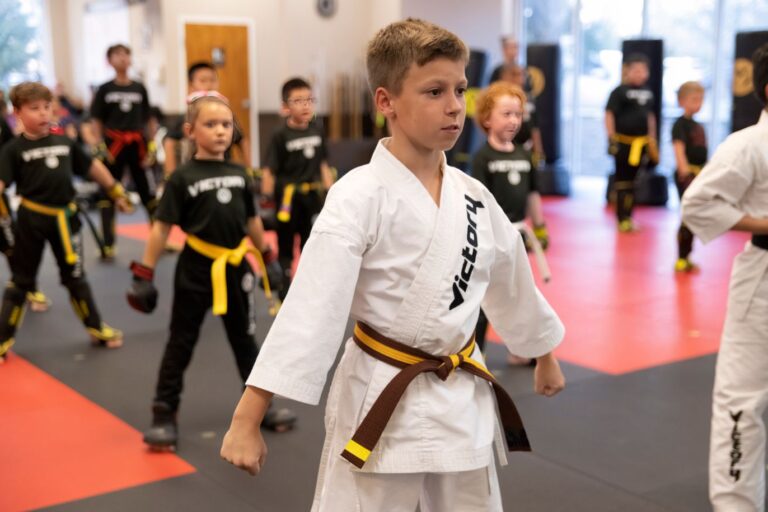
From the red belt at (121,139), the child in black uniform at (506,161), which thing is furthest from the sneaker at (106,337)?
the red belt at (121,139)

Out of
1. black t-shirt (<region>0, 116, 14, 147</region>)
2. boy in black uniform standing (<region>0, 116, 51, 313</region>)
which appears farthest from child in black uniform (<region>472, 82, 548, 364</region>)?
black t-shirt (<region>0, 116, 14, 147</region>)

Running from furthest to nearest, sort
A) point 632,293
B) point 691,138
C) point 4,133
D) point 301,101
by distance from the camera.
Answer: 1. point 691,138
2. point 4,133
3. point 632,293
4. point 301,101

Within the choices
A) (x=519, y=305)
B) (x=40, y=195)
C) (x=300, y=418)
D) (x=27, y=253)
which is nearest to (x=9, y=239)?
(x=27, y=253)

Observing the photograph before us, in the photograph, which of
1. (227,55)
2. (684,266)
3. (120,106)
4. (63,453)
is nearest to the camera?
(63,453)

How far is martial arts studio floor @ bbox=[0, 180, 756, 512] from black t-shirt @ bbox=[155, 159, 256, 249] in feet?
2.62

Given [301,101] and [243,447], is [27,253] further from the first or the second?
[243,447]

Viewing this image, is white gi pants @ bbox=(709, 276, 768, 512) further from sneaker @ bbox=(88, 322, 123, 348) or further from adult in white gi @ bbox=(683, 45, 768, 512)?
sneaker @ bbox=(88, 322, 123, 348)

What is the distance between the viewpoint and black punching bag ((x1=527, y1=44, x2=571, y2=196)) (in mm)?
11102

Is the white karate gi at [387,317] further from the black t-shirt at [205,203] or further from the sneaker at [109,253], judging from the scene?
the sneaker at [109,253]

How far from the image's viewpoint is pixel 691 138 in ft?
22.7

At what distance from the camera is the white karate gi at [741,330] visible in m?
2.50

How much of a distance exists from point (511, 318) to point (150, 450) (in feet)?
6.22

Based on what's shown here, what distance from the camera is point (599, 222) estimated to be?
917 cm

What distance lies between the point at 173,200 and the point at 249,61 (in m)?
9.22
